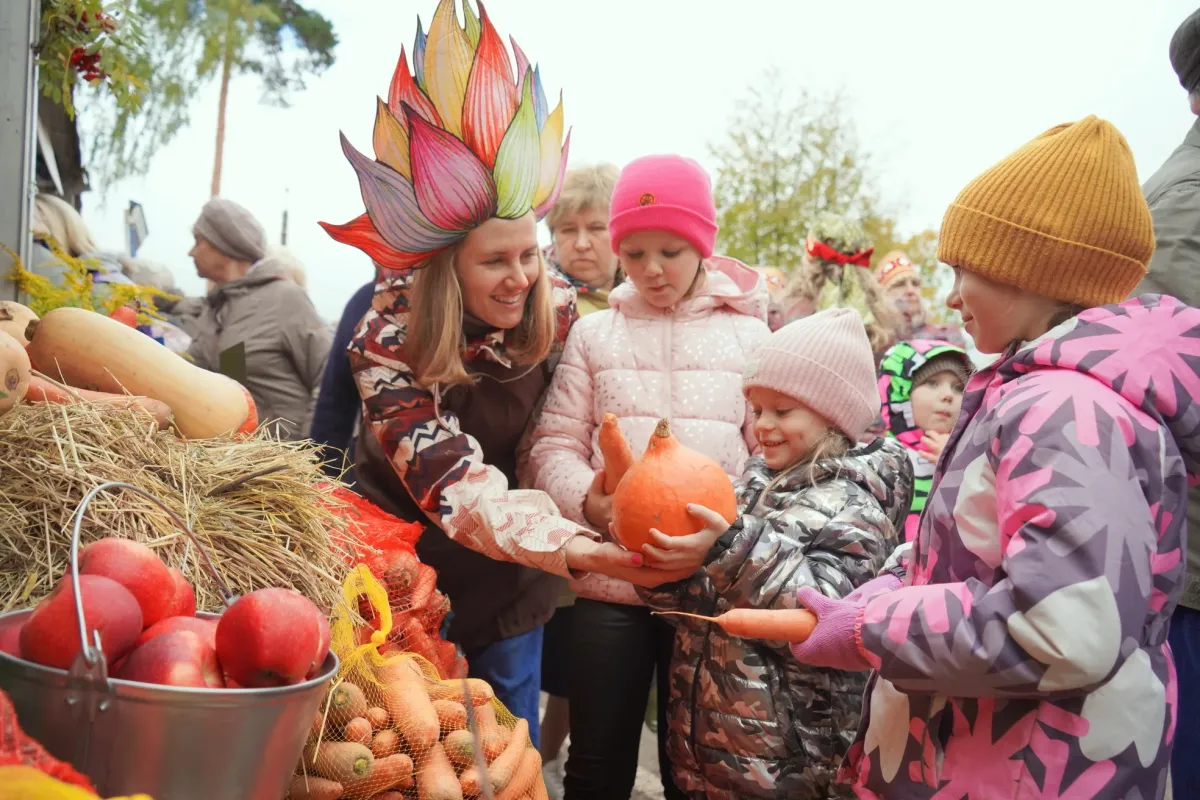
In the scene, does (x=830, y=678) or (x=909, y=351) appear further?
(x=909, y=351)

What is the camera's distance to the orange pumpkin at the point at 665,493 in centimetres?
190

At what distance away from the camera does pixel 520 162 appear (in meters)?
2.34

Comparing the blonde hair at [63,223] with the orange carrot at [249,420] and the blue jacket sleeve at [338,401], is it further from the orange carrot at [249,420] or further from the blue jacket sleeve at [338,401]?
the orange carrot at [249,420]

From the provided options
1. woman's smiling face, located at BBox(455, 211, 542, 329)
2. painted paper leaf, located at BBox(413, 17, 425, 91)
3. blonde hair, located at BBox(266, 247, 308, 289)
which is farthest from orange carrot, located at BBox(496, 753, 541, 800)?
blonde hair, located at BBox(266, 247, 308, 289)

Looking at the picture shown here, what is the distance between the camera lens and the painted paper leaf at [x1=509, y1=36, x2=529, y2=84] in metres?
2.34

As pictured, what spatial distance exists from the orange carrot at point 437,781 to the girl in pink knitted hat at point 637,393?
0.83m

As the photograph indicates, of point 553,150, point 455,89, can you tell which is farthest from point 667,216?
point 455,89

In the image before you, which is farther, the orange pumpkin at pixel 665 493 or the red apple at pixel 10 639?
the orange pumpkin at pixel 665 493

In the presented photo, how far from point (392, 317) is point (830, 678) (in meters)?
1.40

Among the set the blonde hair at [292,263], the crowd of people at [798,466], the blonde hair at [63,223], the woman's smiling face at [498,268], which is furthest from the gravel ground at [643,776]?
the blonde hair at [292,263]

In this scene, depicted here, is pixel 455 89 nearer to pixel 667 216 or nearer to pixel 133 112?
pixel 667 216

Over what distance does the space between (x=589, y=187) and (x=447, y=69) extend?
1.22 meters

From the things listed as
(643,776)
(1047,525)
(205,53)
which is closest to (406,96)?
(1047,525)

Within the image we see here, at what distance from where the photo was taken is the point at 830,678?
7.12 ft
